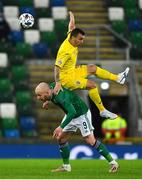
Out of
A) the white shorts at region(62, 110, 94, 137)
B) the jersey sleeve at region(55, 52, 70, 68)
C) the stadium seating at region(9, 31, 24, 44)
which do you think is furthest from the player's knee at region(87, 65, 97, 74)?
the stadium seating at region(9, 31, 24, 44)

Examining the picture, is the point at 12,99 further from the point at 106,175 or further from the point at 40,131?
the point at 106,175

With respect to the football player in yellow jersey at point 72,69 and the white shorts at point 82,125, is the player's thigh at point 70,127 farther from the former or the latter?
the football player in yellow jersey at point 72,69

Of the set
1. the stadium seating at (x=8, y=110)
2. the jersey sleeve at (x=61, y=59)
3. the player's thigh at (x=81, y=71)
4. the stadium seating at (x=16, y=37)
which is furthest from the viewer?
the stadium seating at (x=16, y=37)

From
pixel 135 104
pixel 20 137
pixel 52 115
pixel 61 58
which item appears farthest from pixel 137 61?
pixel 61 58

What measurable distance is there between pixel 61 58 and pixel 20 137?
31.4ft

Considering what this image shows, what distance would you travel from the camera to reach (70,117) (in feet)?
44.2

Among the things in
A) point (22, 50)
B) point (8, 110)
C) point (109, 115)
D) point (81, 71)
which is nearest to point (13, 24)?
point (22, 50)

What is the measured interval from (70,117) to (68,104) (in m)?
0.24

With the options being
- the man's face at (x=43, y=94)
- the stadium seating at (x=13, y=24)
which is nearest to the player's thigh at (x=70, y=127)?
the man's face at (x=43, y=94)

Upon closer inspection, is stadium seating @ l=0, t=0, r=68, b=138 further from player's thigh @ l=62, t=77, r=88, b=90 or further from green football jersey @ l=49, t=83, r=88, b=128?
green football jersey @ l=49, t=83, r=88, b=128

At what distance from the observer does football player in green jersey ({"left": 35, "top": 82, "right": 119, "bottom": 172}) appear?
44.2ft

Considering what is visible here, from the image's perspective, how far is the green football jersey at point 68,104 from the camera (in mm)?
13492

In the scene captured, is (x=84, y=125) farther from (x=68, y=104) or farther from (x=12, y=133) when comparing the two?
(x=12, y=133)

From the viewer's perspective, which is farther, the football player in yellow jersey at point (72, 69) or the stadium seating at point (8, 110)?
the stadium seating at point (8, 110)
